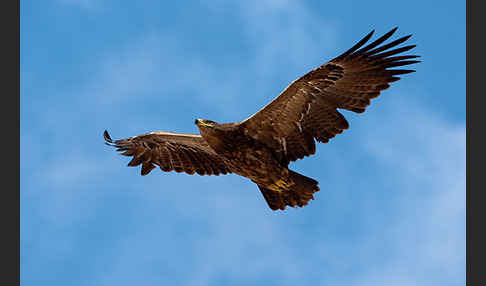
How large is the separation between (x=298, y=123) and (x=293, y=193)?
1384 mm

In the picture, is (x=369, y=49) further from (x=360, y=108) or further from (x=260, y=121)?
(x=260, y=121)

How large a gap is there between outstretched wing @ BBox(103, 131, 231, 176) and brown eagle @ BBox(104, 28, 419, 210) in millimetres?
211

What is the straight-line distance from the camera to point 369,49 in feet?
46.3

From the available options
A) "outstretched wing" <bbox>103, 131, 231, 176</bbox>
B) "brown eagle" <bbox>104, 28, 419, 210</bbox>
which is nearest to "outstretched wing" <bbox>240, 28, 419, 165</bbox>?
"brown eagle" <bbox>104, 28, 419, 210</bbox>

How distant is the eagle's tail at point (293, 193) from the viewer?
1503 cm

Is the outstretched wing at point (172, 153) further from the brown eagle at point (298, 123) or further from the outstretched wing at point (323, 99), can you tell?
the outstretched wing at point (323, 99)

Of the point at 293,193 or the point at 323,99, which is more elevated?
the point at 323,99

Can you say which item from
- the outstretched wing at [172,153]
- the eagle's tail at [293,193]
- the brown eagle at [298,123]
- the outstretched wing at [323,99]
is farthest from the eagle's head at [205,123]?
the eagle's tail at [293,193]

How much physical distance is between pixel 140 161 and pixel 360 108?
494 cm

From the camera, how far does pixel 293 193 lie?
15.2m

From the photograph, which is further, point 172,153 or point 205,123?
point 172,153

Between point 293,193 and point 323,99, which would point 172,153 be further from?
point 323,99

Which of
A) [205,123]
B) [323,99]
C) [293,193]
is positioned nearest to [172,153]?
[205,123]

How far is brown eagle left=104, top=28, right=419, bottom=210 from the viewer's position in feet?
46.5
